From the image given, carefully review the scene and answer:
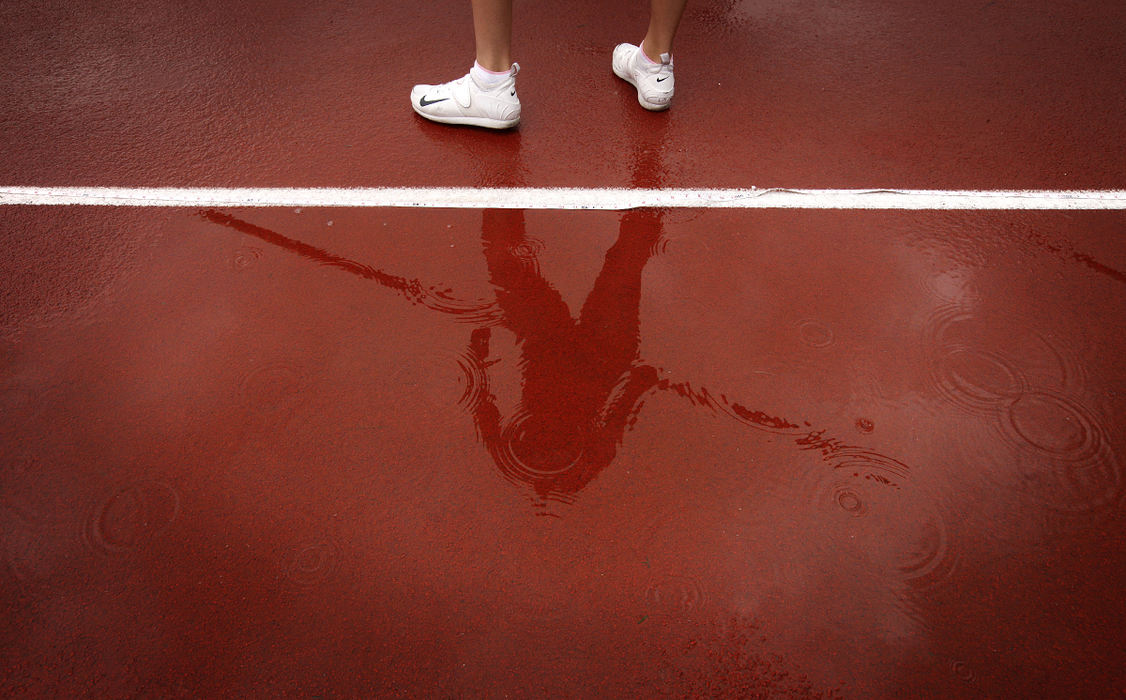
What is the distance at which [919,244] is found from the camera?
251 cm

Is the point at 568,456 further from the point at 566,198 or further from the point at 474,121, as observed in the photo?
the point at 474,121

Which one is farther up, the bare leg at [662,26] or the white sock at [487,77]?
the bare leg at [662,26]

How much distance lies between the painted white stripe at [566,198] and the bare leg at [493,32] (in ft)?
2.02

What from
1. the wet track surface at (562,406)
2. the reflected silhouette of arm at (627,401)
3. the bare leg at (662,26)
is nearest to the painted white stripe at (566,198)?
the wet track surface at (562,406)

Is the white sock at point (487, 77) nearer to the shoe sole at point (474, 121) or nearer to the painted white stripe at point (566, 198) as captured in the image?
the shoe sole at point (474, 121)

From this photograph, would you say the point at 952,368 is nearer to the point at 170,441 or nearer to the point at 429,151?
the point at 429,151

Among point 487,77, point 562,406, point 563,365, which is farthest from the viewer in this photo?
point 487,77

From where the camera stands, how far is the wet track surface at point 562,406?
5.22ft

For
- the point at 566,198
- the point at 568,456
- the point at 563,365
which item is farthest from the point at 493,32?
the point at 568,456

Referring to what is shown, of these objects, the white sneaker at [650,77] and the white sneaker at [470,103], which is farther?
the white sneaker at [650,77]

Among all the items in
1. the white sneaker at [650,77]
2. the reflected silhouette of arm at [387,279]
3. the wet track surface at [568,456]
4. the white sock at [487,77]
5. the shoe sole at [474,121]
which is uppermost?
the white sneaker at [650,77]

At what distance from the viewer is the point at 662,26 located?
2.88 metres

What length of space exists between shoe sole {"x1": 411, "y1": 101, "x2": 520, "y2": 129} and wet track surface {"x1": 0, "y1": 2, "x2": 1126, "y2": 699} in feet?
0.18

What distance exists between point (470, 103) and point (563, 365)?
5.06ft
